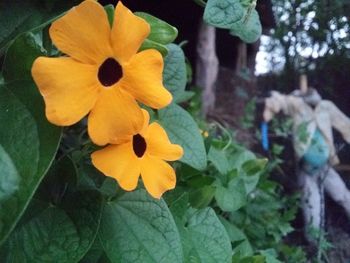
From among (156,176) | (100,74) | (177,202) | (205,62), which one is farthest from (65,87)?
(205,62)

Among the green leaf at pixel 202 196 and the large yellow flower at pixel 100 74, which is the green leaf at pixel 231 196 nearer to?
the green leaf at pixel 202 196

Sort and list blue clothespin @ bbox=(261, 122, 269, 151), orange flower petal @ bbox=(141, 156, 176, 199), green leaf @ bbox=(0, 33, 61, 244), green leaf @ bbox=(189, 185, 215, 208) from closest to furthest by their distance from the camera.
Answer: green leaf @ bbox=(0, 33, 61, 244) < orange flower petal @ bbox=(141, 156, 176, 199) < green leaf @ bbox=(189, 185, 215, 208) < blue clothespin @ bbox=(261, 122, 269, 151)

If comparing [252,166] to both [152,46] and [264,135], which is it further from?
[264,135]

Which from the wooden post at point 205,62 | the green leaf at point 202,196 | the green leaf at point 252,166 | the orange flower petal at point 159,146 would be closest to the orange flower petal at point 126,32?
the orange flower petal at point 159,146

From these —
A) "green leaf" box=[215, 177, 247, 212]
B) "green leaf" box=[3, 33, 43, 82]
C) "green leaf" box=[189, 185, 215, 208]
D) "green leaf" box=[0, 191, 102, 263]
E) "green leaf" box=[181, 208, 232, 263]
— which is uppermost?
"green leaf" box=[3, 33, 43, 82]

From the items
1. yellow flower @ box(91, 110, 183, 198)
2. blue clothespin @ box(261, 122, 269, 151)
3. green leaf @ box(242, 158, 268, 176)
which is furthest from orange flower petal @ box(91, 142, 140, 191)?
blue clothespin @ box(261, 122, 269, 151)

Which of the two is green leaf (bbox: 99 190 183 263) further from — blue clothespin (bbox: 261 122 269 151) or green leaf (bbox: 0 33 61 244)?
blue clothespin (bbox: 261 122 269 151)

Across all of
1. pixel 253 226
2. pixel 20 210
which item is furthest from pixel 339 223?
pixel 20 210
